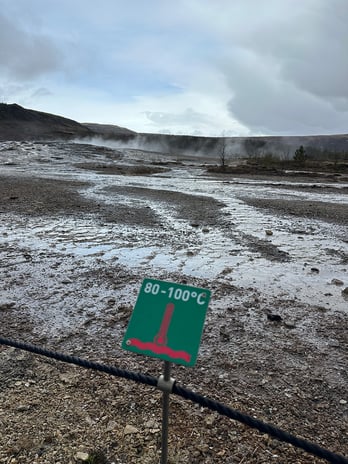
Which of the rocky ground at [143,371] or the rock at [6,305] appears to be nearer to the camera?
the rocky ground at [143,371]

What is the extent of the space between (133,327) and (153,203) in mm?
9996

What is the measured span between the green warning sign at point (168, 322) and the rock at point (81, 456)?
2.61 feet

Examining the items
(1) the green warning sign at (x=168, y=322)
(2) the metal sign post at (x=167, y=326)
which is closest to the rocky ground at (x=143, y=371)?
(2) the metal sign post at (x=167, y=326)

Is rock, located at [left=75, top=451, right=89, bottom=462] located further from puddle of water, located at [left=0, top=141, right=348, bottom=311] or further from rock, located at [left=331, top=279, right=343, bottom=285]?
rock, located at [left=331, top=279, right=343, bottom=285]

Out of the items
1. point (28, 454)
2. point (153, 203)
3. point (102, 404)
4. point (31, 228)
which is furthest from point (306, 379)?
point (153, 203)

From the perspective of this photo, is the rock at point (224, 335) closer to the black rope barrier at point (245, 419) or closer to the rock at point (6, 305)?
the black rope barrier at point (245, 419)

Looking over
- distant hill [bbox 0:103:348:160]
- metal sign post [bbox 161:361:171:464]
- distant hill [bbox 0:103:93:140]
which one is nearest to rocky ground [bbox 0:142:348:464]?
metal sign post [bbox 161:361:171:464]

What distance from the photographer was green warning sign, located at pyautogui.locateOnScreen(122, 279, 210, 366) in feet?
5.36

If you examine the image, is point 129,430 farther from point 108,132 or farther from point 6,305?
point 108,132

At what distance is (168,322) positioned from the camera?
5.56ft

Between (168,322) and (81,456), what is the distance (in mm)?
1003

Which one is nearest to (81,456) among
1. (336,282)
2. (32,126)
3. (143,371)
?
(143,371)

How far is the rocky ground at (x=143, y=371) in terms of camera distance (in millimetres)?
2160

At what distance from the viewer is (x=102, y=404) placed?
2477 millimetres
